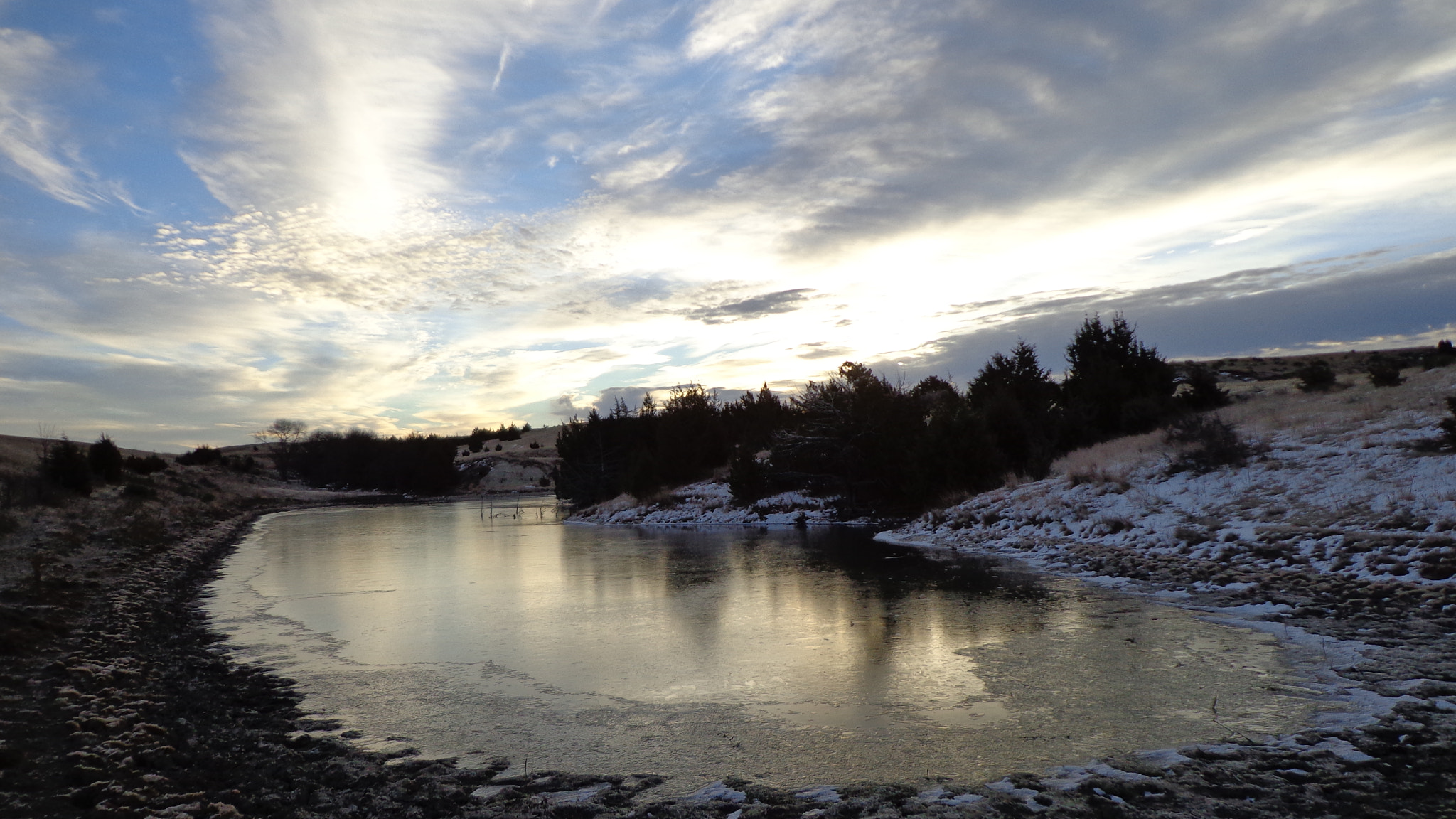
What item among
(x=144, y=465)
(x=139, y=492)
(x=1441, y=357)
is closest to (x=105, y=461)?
(x=139, y=492)

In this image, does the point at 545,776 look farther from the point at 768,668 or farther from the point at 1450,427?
the point at 1450,427

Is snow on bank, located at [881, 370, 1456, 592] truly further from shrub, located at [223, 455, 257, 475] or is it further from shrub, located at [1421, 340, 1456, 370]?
shrub, located at [223, 455, 257, 475]

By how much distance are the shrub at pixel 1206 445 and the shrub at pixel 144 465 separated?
56.8 meters

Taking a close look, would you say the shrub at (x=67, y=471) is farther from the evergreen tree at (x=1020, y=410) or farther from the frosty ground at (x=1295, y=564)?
the evergreen tree at (x=1020, y=410)

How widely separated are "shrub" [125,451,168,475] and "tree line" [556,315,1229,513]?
31534mm

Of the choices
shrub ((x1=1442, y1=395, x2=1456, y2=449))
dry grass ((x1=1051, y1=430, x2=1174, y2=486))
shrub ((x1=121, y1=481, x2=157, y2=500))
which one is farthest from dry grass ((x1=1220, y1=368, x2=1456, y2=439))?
shrub ((x1=121, y1=481, x2=157, y2=500))

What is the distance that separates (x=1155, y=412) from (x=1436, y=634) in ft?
76.3

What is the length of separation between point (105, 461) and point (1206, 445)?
165ft

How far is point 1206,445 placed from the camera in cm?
2141

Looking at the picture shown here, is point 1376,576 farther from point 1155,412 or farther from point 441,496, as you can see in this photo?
point 441,496

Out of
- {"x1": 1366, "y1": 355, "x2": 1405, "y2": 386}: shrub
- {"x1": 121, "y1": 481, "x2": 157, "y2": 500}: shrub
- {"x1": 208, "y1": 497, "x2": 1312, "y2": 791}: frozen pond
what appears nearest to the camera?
{"x1": 208, "y1": 497, "x2": 1312, "y2": 791}: frozen pond

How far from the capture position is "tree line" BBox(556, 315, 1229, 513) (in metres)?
32.2

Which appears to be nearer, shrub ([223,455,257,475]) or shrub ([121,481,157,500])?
shrub ([121,481,157,500])

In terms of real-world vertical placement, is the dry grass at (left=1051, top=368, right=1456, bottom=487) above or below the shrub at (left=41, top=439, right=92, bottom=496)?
below
